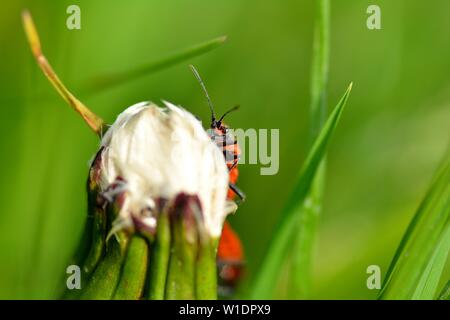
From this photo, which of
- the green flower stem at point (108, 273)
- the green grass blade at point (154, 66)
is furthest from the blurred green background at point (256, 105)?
the green flower stem at point (108, 273)

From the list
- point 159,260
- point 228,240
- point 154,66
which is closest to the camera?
point 159,260


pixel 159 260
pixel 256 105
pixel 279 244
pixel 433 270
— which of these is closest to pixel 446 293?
pixel 433 270

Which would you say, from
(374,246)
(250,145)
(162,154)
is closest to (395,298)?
(162,154)

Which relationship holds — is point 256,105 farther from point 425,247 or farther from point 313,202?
point 425,247

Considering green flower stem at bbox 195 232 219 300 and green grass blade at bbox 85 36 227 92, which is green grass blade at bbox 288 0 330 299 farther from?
green flower stem at bbox 195 232 219 300

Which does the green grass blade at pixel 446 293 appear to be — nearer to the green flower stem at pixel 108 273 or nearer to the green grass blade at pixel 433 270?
the green grass blade at pixel 433 270

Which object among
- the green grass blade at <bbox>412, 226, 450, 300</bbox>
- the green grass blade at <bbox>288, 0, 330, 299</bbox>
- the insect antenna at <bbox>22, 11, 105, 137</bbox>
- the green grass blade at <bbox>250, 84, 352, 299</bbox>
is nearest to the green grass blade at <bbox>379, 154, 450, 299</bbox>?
the green grass blade at <bbox>412, 226, 450, 300</bbox>
